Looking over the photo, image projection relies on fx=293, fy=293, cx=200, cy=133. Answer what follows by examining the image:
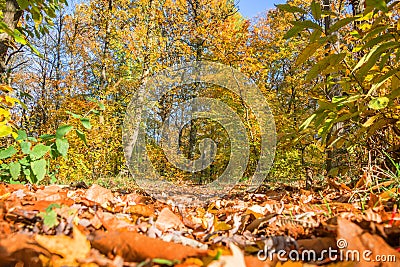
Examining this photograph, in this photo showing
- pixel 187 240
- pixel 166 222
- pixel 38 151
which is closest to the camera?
pixel 187 240

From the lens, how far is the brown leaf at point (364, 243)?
1.83 ft

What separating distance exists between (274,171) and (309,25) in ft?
26.1

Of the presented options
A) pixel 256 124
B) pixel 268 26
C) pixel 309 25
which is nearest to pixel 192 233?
pixel 309 25

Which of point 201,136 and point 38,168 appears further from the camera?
point 201,136

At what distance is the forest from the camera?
2.23 ft

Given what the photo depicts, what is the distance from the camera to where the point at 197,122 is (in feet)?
38.2

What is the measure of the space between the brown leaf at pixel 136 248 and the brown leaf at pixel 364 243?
11.5 inches

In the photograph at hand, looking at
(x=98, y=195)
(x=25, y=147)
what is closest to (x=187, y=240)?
(x=98, y=195)

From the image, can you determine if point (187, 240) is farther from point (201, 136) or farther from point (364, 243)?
point (201, 136)

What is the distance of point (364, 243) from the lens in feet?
1.91

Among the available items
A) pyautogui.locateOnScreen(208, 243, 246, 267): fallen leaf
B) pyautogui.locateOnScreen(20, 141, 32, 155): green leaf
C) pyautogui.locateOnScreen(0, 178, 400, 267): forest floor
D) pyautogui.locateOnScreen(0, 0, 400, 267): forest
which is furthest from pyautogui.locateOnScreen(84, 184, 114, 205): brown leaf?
pyautogui.locateOnScreen(208, 243, 246, 267): fallen leaf
